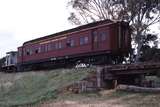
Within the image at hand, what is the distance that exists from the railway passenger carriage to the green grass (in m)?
2.48

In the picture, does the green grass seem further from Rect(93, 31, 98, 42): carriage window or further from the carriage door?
Rect(93, 31, 98, 42): carriage window

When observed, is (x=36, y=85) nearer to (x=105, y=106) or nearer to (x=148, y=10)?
(x=105, y=106)

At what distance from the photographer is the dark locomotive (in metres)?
31.9

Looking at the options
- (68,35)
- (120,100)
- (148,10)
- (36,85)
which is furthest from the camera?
(148,10)

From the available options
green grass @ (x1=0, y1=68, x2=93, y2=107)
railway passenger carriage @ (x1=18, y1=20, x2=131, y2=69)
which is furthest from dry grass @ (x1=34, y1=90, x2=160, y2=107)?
railway passenger carriage @ (x1=18, y1=20, x2=131, y2=69)

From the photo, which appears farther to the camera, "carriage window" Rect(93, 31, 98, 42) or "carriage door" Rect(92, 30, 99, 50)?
"carriage window" Rect(93, 31, 98, 42)

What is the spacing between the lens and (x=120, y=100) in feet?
78.9

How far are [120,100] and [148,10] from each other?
23985 mm

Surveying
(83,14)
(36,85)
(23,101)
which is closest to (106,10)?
(83,14)

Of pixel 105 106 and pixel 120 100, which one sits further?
pixel 120 100

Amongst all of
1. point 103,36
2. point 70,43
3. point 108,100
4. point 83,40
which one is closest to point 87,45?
point 83,40

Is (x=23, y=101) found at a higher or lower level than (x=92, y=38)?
lower

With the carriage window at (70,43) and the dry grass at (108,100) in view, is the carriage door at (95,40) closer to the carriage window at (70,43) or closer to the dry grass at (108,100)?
the carriage window at (70,43)

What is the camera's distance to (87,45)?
33.2 metres
